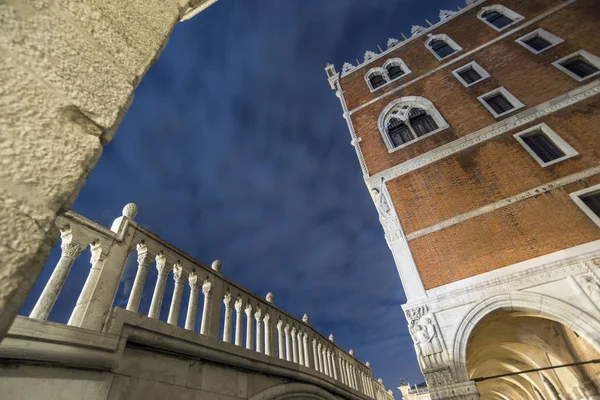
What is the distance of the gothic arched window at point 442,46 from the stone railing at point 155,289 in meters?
15.4

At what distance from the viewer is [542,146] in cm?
971

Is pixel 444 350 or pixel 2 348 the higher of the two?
pixel 444 350

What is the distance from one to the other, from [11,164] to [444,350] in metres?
9.23

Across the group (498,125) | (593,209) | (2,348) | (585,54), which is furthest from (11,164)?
(585,54)

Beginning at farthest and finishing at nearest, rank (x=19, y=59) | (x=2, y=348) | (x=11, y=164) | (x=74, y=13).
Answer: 1. (x=2, y=348)
2. (x=74, y=13)
3. (x=19, y=59)
4. (x=11, y=164)

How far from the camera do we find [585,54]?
11.0 metres

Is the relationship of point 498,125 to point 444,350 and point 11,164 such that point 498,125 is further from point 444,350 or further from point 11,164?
point 11,164

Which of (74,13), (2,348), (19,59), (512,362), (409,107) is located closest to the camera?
(19,59)

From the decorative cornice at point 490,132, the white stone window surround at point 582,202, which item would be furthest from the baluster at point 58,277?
the white stone window surround at point 582,202

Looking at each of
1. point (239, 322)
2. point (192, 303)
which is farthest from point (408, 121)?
point (192, 303)

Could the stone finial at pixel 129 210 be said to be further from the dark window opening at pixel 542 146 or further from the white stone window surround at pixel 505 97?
the white stone window surround at pixel 505 97

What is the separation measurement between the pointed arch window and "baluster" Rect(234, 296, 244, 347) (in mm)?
9998

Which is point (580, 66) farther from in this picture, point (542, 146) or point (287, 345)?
point (287, 345)

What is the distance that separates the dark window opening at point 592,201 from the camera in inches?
314
